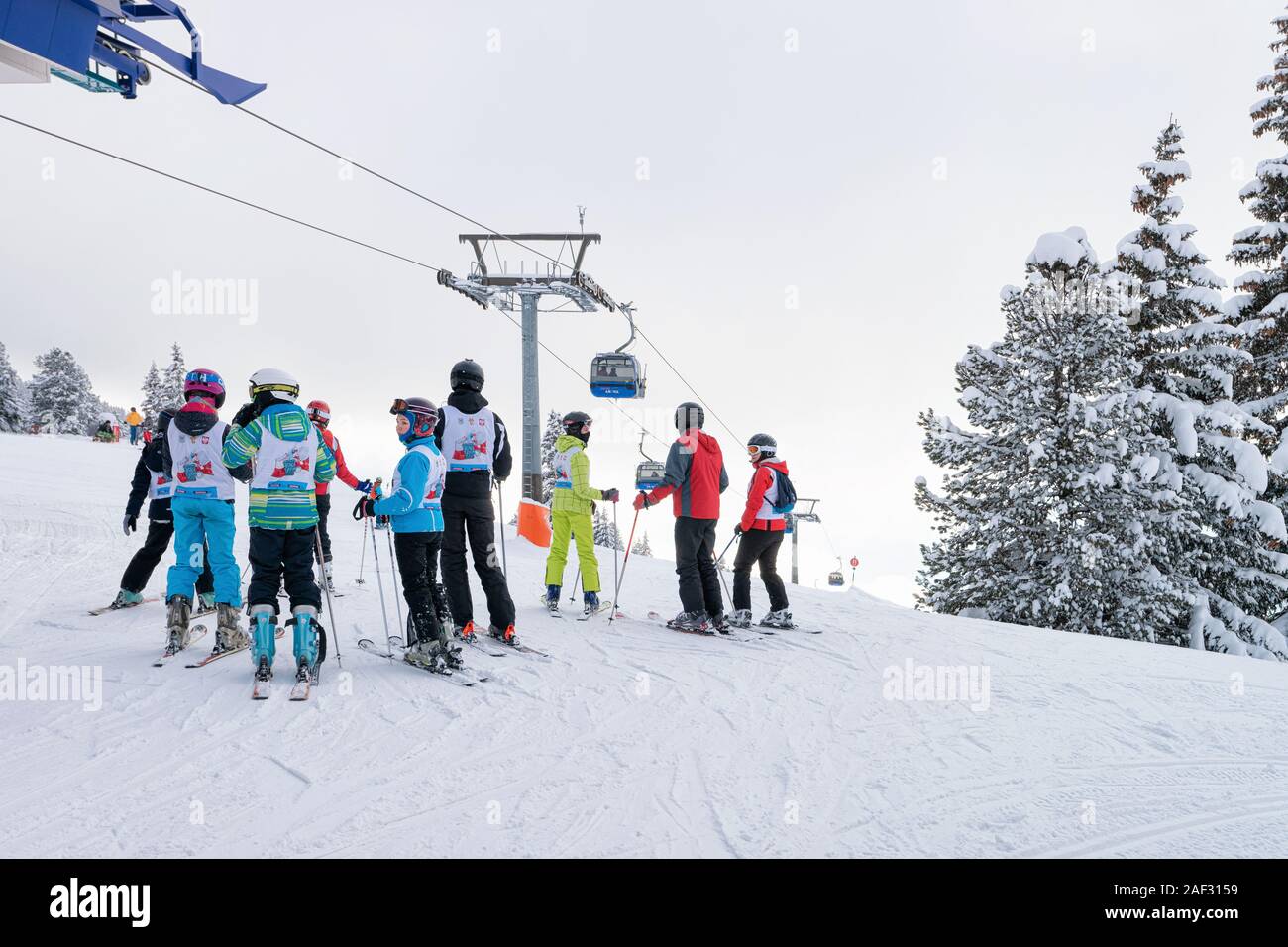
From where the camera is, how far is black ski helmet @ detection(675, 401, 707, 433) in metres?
7.62

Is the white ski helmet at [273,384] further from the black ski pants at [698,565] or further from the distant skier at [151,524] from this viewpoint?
the black ski pants at [698,565]

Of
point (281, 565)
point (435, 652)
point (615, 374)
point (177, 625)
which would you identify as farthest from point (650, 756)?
point (615, 374)

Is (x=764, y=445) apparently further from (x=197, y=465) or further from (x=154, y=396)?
(x=154, y=396)

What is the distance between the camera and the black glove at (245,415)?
192 inches

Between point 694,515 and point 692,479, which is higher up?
point 692,479

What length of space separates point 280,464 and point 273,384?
21.9 inches

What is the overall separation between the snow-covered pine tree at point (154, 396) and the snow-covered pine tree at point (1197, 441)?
60.0 meters

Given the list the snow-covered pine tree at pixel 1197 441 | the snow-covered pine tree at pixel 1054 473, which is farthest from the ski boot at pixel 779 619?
the snow-covered pine tree at pixel 1197 441

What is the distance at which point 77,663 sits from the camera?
222 inches

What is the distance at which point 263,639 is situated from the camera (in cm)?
492

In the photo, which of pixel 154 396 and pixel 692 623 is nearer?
pixel 692 623
